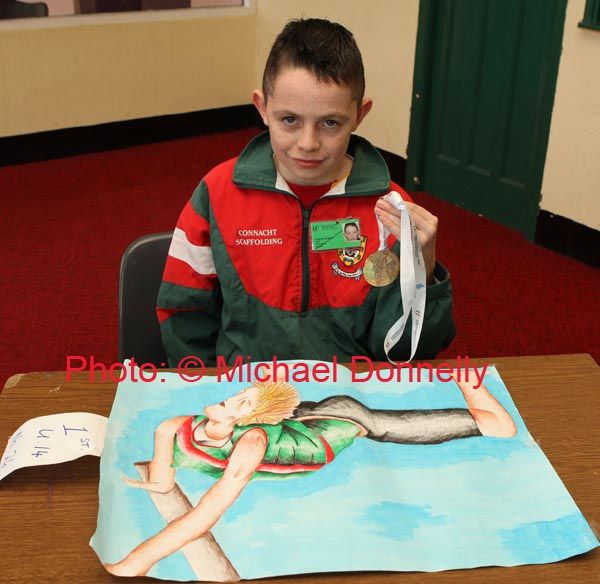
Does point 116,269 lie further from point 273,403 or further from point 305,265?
point 273,403

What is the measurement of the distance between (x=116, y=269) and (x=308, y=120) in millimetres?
2310

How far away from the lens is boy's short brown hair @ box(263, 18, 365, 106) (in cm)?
123

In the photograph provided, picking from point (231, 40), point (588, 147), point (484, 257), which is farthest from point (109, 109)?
point (588, 147)

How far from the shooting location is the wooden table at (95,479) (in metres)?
0.76

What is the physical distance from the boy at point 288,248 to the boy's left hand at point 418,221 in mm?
A: 117

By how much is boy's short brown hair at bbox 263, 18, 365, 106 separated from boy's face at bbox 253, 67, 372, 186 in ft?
0.04

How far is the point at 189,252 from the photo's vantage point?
1.37m

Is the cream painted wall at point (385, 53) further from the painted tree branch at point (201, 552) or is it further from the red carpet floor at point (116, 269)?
the painted tree branch at point (201, 552)

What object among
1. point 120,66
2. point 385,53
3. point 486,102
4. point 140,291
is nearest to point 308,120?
point 140,291

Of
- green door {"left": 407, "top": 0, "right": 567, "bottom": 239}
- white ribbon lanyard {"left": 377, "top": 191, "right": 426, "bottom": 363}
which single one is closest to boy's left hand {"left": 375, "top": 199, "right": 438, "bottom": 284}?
white ribbon lanyard {"left": 377, "top": 191, "right": 426, "bottom": 363}

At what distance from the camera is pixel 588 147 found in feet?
10.5

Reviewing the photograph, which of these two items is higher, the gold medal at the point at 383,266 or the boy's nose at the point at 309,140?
the boy's nose at the point at 309,140

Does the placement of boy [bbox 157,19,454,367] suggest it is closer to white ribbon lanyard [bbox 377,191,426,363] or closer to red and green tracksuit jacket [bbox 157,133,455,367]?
red and green tracksuit jacket [bbox 157,133,455,367]

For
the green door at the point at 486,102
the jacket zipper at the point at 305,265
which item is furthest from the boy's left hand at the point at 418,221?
the green door at the point at 486,102
